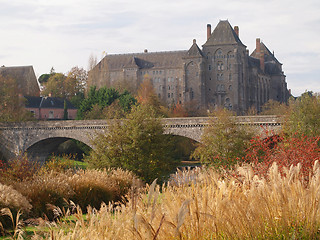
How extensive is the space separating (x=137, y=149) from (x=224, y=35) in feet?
237

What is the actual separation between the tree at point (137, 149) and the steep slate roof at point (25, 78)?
67577 mm

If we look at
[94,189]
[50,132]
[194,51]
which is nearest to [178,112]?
[194,51]

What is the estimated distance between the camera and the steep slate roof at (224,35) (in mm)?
96125

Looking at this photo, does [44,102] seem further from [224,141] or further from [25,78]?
[224,141]

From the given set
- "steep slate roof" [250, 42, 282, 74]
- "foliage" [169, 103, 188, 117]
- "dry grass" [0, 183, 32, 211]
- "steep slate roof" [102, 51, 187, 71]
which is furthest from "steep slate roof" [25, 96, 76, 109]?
"dry grass" [0, 183, 32, 211]

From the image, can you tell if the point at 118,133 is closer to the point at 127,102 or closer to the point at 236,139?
the point at 236,139

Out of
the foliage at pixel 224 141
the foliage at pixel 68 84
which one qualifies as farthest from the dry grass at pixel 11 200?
the foliage at pixel 68 84

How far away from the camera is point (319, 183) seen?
22.6 feet

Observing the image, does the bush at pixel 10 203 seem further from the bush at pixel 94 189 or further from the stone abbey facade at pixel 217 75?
the stone abbey facade at pixel 217 75

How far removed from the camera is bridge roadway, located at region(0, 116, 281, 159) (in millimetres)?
42344

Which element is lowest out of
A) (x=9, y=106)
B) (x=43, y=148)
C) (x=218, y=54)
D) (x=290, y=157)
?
(x=43, y=148)

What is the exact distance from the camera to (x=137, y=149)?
28.2 meters

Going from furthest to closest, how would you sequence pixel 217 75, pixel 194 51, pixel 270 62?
pixel 270 62
pixel 217 75
pixel 194 51

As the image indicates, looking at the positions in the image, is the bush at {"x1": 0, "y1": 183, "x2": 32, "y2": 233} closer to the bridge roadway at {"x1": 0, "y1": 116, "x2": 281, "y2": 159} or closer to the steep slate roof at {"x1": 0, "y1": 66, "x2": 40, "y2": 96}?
the bridge roadway at {"x1": 0, "y1": 116, "x2": 281, "y2": 159}
